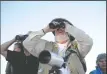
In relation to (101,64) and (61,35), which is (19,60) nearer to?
(61,35)

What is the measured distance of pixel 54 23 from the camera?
9.64ft

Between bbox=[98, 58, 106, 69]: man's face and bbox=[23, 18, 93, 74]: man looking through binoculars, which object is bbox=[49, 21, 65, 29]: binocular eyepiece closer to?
bbox=[23, 18, 93, 74]: man looking through binoculars

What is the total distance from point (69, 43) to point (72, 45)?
0.05m

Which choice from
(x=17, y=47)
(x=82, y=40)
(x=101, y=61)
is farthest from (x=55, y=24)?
(x=17, y=47)

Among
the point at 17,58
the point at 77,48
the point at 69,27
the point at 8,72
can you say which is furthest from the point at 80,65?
the point at 8,72

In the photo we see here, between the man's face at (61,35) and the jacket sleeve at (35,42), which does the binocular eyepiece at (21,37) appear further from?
the man's face at (61,35)

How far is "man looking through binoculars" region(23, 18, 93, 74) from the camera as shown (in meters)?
3.01

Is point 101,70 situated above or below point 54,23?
below

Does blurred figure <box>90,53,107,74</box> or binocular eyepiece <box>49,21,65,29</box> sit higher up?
binocular eyepiece <box>49,21,65,29</box>

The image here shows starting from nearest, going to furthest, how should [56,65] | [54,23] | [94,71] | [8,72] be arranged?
[56,65] → [54,23] → [94,71] → [8,72]

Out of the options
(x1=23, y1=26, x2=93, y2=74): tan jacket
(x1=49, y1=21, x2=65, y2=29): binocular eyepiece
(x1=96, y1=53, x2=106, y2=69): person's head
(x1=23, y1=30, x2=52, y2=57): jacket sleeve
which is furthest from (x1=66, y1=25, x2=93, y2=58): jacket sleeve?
(x1=96, y1=53, x2=106, y2=69): person's head

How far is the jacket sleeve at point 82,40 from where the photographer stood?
3.16 meters

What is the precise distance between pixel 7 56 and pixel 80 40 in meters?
1.14

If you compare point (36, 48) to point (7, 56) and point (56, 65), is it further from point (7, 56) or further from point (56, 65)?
point (56, 65)
